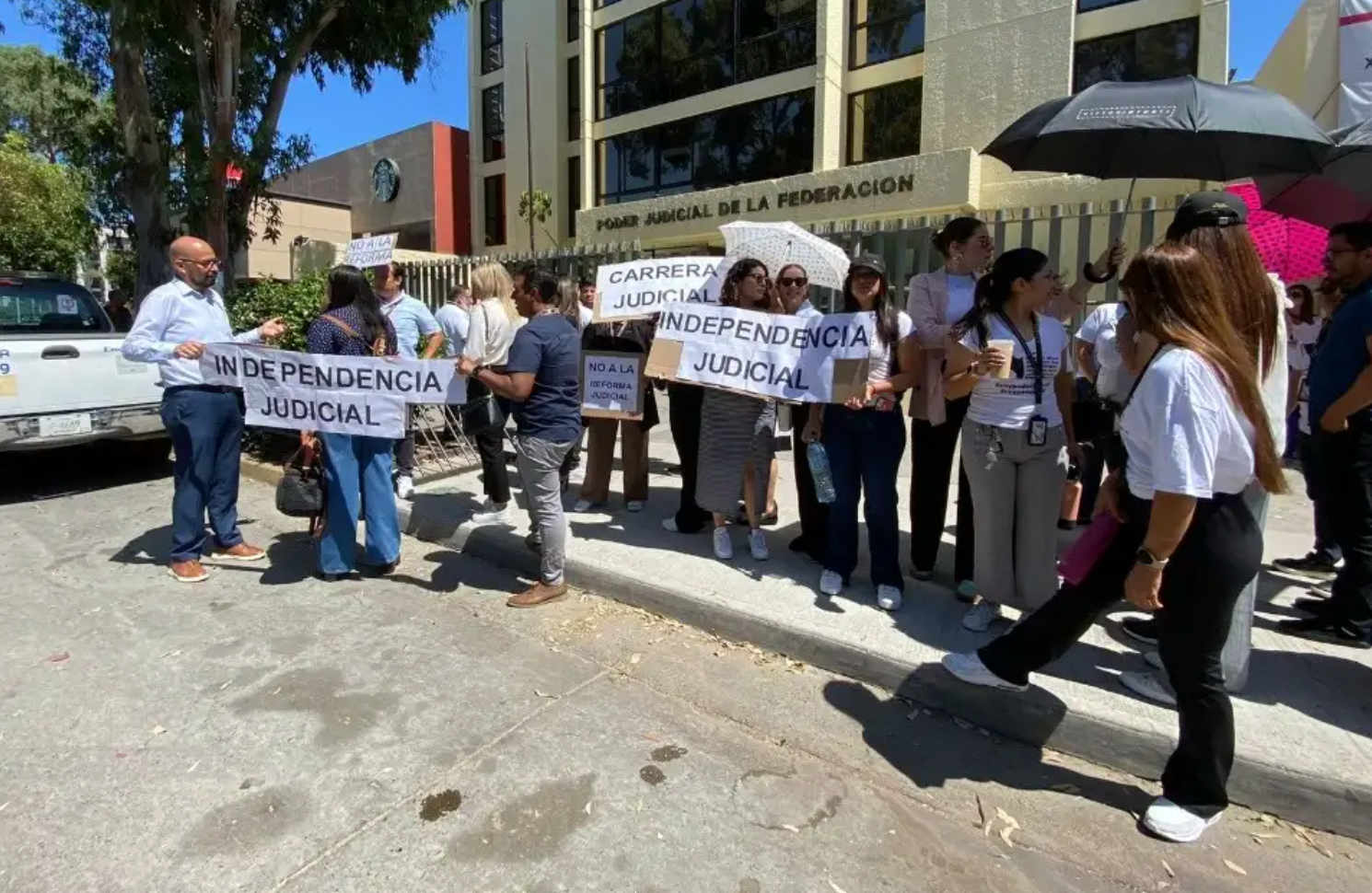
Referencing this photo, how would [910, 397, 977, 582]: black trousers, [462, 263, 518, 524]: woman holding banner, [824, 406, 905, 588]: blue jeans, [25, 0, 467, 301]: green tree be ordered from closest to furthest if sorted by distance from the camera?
1. [824, 406, 905, 588]: blue jeans
2. [910, 397, 977, 582]: black trousers
3. [462, 263, 518, 524]: woman holding banner
4. [25, 0, 467, 301]: green tree

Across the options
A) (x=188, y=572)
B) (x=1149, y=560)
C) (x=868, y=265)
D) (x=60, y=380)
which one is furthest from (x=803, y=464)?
(x=60, y=380)

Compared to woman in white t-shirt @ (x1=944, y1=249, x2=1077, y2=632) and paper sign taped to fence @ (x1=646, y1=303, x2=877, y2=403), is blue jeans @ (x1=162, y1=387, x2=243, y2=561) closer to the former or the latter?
paper sign taped to fence @ (x1=646, y1=303, x2=877, y2=403)

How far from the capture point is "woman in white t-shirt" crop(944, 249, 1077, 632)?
11.7 feet

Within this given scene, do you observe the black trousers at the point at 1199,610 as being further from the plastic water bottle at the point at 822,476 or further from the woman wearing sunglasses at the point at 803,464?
the woman wearing sunglasses at the point at 803,464

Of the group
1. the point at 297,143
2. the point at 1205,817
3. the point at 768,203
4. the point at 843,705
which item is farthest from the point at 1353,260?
the point at 768,203

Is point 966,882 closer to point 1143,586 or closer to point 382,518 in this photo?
point 1143,586

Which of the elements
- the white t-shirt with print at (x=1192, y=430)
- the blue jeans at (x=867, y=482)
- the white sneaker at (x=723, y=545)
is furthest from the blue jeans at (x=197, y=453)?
the white t-shirt with print at (x=1192, y=430)

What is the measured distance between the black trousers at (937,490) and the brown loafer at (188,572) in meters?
4.25

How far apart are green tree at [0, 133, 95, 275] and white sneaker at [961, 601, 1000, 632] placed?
83.3ft

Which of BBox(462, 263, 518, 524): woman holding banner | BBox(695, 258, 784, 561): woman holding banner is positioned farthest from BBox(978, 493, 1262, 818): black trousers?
BBox(462, 263, 518, 524): woman holding banner

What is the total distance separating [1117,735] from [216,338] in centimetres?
524

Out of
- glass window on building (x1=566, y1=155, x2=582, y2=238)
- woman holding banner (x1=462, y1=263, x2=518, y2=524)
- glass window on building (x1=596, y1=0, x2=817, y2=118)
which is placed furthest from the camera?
glass window on building (x1=566, y1=155, x2=582, y2=238)

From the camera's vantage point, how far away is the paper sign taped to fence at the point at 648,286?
5.31 m

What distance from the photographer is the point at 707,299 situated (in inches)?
215
